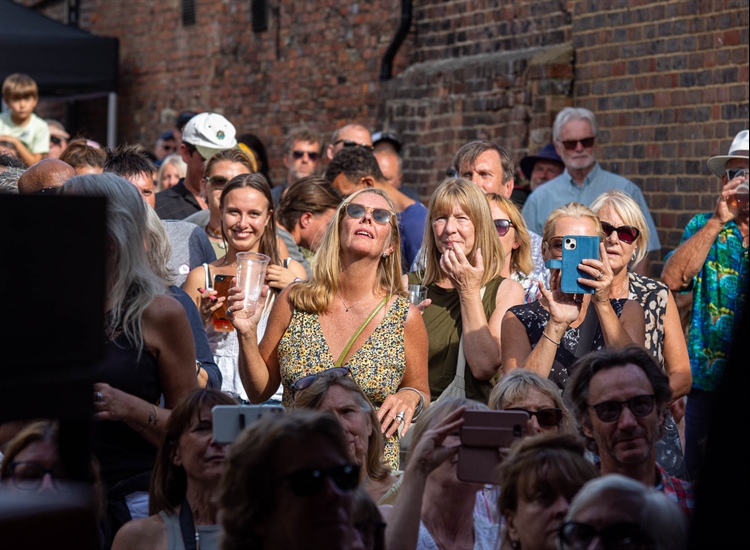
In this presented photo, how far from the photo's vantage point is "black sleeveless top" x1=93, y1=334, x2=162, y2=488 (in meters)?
3.34

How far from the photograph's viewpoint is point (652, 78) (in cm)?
782

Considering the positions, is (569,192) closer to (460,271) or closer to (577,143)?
(577,143)

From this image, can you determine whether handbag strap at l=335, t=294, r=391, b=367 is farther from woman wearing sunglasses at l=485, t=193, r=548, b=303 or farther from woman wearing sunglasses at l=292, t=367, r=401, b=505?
woman wearing sunglasses at l=485, t=193, r=548, b=303

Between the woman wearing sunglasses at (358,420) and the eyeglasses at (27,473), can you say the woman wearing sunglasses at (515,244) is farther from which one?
the eyeglasses at (27,473)

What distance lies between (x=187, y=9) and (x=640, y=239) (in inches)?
402

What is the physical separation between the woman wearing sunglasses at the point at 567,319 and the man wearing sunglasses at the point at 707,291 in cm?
86

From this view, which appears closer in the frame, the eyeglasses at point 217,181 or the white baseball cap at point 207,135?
the eyeglasses at point 217,181

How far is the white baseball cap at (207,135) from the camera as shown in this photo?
6895 mm

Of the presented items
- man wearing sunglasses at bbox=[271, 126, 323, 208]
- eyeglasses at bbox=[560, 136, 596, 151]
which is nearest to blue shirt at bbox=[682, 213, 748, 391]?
eyeglasses at bbox=[560, 136, 596, 151]

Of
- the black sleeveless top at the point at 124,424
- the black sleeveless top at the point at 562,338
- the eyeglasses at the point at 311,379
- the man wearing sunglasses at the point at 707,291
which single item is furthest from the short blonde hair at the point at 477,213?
the black sleeveless top at the point at 124,424

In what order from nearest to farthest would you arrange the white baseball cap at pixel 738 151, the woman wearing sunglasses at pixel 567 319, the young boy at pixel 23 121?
the woman wearing sunglasses at pixel 567 319, the white baseball cap at pixel 738 151, the young boy at pixel 23 121

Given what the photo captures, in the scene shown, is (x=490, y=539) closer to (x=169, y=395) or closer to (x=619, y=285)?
(x=169, y=395)

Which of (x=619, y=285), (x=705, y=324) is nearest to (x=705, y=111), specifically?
(x=705, y=324)

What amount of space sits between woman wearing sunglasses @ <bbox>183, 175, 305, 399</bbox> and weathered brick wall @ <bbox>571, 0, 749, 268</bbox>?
3.36m
